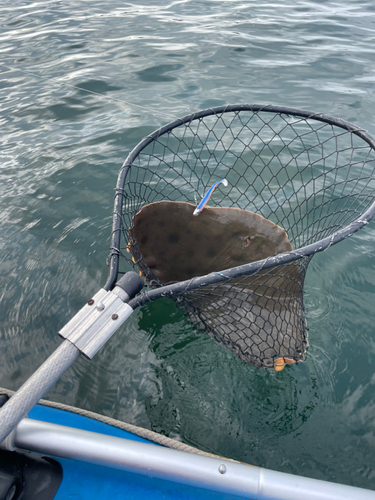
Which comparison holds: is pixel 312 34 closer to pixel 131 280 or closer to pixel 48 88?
pixel 48 88

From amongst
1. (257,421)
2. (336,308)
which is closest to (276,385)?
(257,421)

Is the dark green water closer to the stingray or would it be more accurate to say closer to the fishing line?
the fishing line

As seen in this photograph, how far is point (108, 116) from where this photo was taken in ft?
17.2

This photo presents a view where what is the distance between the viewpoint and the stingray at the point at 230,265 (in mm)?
2344

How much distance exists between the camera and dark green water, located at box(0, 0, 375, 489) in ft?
7.56

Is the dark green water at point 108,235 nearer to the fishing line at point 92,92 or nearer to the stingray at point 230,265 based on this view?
the fishing line at point 92,92

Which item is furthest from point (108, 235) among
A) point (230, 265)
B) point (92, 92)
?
point (92, 92)

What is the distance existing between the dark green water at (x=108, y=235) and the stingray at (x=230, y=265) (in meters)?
0.26

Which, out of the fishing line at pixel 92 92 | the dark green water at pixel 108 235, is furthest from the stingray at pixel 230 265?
the fishing line at pixel 92 92

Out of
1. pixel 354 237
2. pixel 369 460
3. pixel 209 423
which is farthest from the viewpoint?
pixel 354 237

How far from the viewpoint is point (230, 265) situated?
8.70 feet

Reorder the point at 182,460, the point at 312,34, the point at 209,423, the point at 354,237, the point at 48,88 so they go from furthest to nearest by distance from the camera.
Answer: the point at 312,34 → the point at 48,88 → the point at 354,237 → the point at 209,423 → the point at 182,460

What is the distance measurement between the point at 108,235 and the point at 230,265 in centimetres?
140

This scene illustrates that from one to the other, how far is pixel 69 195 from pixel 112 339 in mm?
1910
